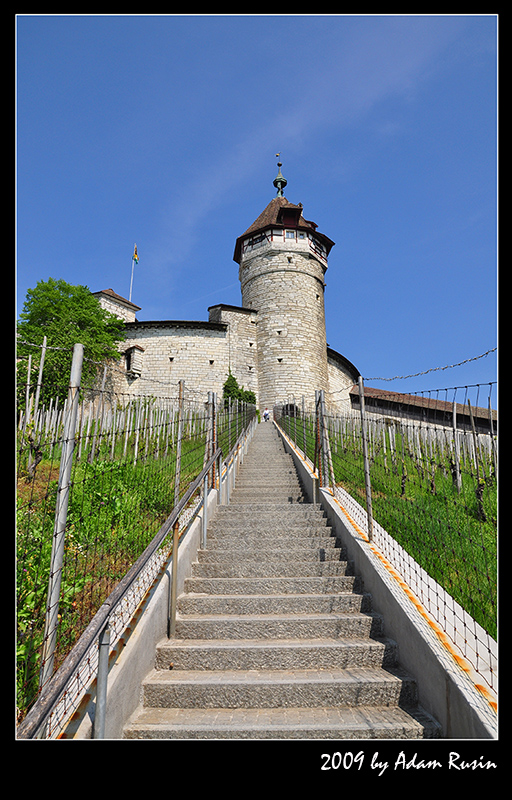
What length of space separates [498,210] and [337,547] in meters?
3.24

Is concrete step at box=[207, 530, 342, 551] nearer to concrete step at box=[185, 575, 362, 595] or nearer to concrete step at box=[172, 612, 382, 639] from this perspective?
concrete step at box=[185, 575, 362, 595]

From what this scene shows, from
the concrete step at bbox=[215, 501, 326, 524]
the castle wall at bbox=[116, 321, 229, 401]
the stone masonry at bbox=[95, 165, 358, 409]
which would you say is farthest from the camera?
the stone masonry at bbox=[95, 165, 358, 409]

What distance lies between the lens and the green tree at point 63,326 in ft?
68.3

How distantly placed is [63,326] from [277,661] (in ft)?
75.4

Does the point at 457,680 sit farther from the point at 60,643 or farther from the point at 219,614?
the point at 60,643

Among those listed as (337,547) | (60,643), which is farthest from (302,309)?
(60,643)

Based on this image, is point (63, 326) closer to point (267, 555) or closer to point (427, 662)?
point (267, 555)

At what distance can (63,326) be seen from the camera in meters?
22.3

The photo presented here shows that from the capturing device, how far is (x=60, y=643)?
8.20 ft

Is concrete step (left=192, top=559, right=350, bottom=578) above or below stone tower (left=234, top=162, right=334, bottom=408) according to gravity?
below

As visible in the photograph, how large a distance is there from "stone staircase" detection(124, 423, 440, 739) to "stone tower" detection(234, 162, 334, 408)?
Answer: 76.2 feet

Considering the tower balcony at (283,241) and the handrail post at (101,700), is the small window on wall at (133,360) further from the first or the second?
the handrail post at (101,700)

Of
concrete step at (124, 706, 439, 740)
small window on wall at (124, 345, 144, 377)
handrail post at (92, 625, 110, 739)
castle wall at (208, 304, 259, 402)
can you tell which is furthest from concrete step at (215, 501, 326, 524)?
small window on wall at (124, 345, 144, 377)

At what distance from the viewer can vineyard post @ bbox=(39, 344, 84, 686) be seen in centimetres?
191
